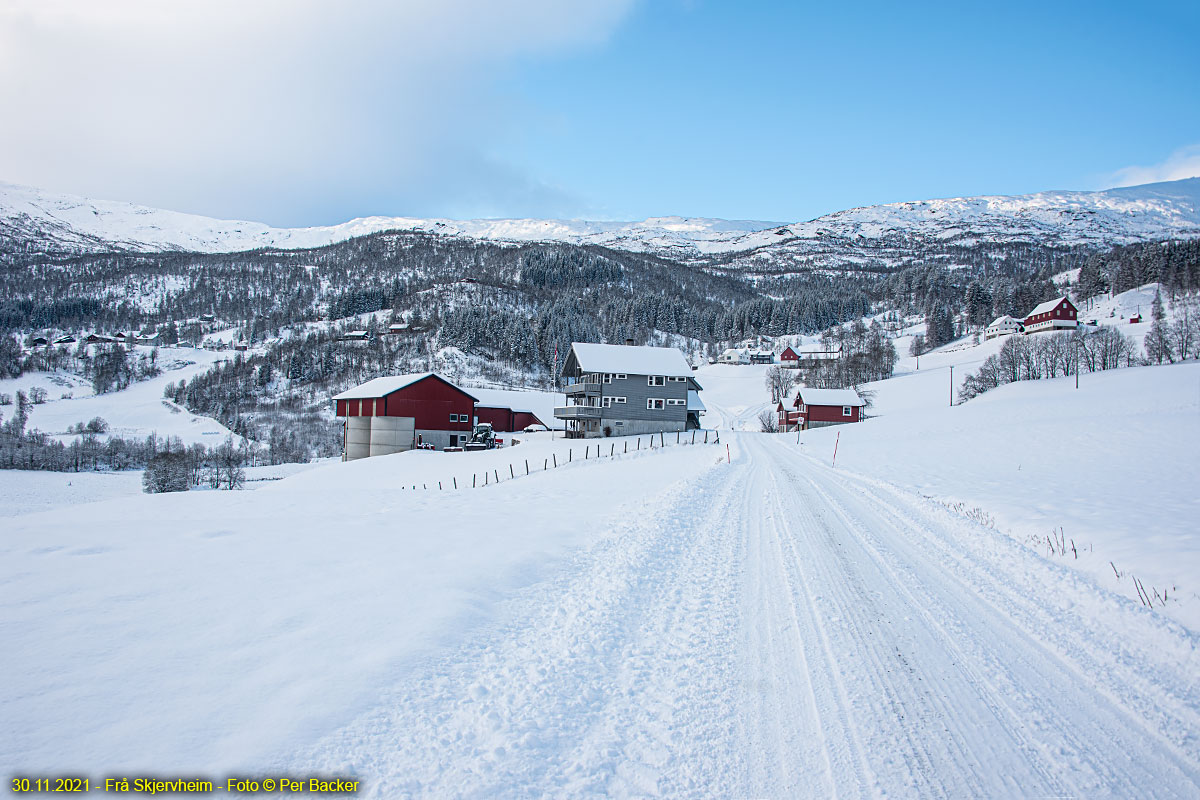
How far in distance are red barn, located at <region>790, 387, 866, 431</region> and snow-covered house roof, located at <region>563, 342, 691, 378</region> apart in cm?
2333

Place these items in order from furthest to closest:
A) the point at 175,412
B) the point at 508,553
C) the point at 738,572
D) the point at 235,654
A: the point at 175,412 → the point at 508,553 → the point at 738,572 → the point at 235,654

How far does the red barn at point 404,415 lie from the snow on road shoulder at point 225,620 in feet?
151

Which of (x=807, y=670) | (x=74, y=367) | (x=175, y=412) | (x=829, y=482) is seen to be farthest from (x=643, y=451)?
(x=74, y=367)

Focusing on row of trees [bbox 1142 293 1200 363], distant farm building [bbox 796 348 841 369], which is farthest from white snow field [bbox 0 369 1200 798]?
distant farm building [bbox 796 348 841 369]

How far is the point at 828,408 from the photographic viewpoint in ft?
242

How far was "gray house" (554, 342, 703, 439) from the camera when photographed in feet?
188

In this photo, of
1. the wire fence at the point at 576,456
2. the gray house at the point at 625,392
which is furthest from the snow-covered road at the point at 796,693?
the gray house at the point at 625,392

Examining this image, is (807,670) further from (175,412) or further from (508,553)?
(175,412)

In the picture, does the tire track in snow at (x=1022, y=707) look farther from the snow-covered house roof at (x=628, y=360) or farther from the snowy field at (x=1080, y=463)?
the snow-covered house roof at (x=628, y=360)

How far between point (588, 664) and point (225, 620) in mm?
4462

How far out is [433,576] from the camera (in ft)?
30.1

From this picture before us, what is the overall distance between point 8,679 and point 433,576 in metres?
4.90

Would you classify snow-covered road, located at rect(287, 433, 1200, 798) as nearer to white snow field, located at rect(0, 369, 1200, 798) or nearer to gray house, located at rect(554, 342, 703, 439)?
white snow field, located at rect(0, 369, 1200, 798)

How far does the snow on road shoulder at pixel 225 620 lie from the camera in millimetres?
4453
